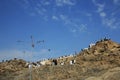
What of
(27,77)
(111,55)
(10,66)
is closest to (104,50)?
(111,55)

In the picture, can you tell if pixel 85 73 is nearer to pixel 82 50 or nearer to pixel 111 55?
pixel 111 55

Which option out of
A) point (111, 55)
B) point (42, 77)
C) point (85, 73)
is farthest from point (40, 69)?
point (111, 55)

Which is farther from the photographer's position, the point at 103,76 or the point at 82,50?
the point at 82,50

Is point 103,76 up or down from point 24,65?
down

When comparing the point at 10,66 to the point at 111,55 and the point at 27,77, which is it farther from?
the point at 111,55

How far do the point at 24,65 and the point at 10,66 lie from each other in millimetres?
6479

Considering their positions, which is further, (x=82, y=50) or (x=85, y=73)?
(x=82, y=50)

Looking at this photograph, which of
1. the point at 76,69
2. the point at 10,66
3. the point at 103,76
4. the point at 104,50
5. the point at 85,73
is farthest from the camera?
the point at 10,66

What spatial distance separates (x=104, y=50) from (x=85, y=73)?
59.5 feet

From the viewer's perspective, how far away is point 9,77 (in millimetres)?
75875

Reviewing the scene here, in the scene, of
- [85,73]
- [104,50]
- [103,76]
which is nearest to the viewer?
[103,76]

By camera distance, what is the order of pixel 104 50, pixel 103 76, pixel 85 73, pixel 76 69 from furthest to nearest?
pixel 104 50 < pixel 76 69 < pixel 85 73 < pixel 103 76

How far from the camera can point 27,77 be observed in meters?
71.9

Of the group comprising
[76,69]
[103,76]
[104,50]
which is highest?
[104,50]
